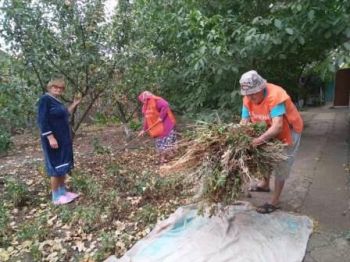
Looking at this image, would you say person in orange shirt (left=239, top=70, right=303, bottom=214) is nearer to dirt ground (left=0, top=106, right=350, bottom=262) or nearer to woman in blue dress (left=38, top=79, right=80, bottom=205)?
dirt ground (left=0, top=106, right=350, bottom=262)

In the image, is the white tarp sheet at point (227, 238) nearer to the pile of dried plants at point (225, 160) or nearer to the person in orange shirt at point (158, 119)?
the pile of dried plants at point (225, 160)

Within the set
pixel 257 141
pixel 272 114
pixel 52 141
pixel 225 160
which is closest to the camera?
pixel 225 160

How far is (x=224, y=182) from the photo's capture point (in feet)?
10.0

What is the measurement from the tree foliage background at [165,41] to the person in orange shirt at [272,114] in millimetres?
1227

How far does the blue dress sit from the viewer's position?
424 centimetres

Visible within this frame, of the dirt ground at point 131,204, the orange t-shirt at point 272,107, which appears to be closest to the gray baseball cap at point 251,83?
the orange t-shirt at point 272,107

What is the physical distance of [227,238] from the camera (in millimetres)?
3223

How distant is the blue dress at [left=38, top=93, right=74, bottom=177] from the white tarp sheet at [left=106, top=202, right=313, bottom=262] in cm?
151

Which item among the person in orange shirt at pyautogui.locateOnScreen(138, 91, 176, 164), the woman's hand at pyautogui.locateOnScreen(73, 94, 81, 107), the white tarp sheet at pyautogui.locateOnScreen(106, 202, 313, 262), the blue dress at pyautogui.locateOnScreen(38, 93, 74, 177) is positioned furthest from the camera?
the person in orange shirt at pyautogui.locateOnScreen(138, 91, 176, 164)

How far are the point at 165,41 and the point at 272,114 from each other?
4.03m

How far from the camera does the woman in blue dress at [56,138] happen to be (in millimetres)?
4258

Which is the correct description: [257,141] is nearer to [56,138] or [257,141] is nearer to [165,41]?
[56,138]

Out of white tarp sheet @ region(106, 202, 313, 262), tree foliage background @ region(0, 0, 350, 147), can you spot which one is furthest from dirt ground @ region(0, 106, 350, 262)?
tree foliage background @ region(0, 0, 350, 147)

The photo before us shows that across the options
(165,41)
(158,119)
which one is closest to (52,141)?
(158,119)
